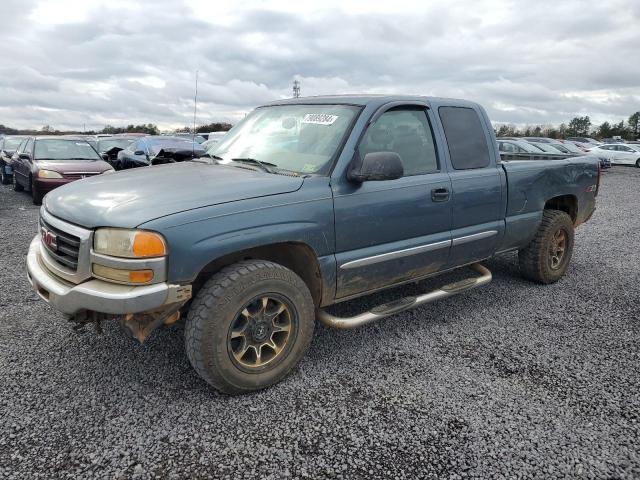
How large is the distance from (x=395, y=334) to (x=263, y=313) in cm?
137

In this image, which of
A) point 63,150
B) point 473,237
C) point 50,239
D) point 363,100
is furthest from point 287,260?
point 63,150

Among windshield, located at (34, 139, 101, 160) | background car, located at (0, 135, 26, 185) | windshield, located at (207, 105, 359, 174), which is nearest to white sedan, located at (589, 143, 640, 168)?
windshield, located at (34, 139, 101, 160)

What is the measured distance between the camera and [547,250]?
16.2 ft

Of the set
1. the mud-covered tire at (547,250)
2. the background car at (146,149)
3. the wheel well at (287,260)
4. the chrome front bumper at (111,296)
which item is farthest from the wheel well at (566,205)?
the background car at (146,149)

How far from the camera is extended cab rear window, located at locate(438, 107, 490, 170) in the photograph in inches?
157

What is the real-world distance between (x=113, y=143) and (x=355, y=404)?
54.1 ft

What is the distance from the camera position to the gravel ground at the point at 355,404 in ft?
7.78

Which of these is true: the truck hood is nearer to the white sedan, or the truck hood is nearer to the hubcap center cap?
the hubcap center cap

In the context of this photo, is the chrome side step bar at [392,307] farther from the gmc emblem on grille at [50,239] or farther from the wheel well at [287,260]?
the gmc emblem on grille at [50,239]

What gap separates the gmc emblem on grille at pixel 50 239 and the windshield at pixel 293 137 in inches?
53.3

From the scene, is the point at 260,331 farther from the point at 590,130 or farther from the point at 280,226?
the point at 590,130

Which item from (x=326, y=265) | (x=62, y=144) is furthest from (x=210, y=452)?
(x=62, y=144)

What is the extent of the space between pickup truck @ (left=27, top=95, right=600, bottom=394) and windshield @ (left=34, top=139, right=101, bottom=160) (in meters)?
Answer: 8.25

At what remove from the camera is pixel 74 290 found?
8.55 ft
